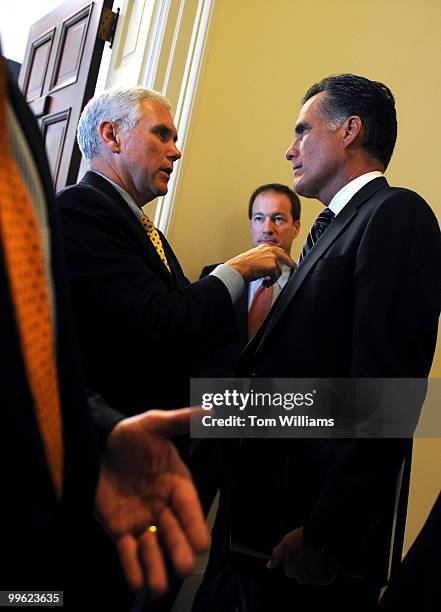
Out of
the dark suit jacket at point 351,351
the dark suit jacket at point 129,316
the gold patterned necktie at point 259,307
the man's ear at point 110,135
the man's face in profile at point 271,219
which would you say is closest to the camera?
the dark suit jacket at point 351,351

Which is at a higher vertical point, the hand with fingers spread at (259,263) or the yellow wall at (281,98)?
the yellow wall at (281,98)

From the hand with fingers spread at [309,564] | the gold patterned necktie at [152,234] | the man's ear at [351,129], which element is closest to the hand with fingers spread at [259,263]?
the gold patterned necktie at [152,234]

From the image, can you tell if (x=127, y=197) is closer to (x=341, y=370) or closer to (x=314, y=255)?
(x=314, y=255)

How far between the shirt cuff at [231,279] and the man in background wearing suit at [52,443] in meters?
0.86

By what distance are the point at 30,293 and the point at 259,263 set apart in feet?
4.14

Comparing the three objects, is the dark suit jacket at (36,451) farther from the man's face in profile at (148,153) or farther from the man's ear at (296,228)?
the man's ear at (296,228)

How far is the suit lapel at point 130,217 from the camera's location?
5.20 feet

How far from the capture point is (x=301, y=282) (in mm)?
1521

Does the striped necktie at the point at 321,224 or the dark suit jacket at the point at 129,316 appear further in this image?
the striped necktie at the point at 321,224

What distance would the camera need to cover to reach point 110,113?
1928 millimetres

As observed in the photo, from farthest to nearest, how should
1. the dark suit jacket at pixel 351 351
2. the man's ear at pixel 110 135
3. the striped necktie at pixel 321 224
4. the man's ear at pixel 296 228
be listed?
the man's ear at pixel 296 228
the man's ear at pixel 110 135
the striped necktie at pixel 321 224
the dark suit jacket at pixel 351 351

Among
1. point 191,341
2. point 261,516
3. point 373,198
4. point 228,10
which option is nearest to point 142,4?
point 228,10

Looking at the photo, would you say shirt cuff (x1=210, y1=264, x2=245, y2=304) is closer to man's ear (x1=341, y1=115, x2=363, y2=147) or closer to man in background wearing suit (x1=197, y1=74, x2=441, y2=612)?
man in background wearing suit (x1=197, y1=74, x2=441, y2=612)

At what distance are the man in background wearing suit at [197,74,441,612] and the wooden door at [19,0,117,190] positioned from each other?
163 centimetres
